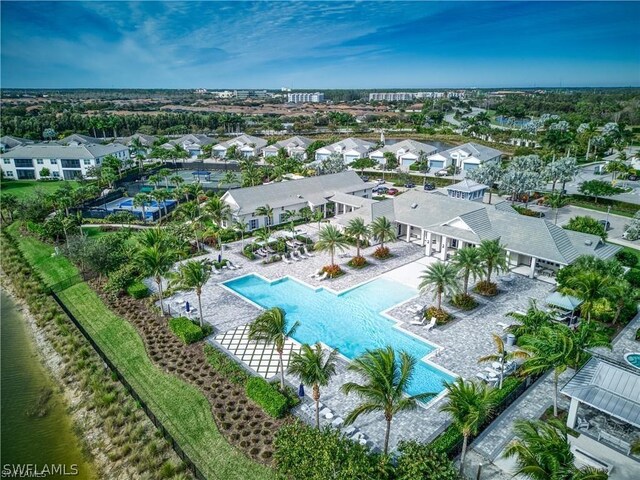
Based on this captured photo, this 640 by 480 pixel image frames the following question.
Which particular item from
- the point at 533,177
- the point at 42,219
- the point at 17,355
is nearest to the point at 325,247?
the point at 17,355

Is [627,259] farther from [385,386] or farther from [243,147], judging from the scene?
[243,147]

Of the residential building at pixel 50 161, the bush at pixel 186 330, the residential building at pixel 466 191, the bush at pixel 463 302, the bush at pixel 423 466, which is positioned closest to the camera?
the bush at pixel 423 466

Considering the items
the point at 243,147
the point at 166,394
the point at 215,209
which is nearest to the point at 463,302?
the point at 166,394

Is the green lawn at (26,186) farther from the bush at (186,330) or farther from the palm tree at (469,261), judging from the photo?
the palm tree at (469,261)

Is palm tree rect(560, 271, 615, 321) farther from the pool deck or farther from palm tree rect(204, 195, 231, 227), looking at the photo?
palm tree rect(204, 195, 231, 227)

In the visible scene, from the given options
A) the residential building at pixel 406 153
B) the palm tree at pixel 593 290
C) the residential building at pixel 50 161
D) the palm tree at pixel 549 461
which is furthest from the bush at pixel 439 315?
the residential building at pixel 50 161

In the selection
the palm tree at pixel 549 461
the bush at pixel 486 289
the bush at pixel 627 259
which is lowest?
the bush at pixel 486 289

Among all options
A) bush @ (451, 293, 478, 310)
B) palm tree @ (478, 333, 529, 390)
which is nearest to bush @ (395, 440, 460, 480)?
palm tree @ (478, 333, 529, 390)

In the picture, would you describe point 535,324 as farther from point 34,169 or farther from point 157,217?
point 34,169
